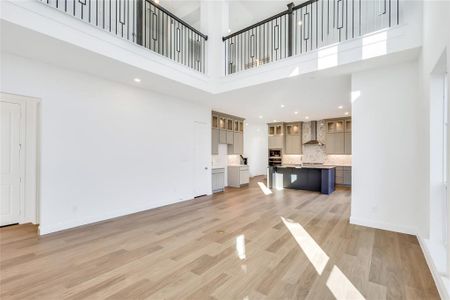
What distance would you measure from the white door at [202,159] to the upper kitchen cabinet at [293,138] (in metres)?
4.93

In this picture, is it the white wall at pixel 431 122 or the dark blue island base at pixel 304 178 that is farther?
the dark blue island base at pixel 304 178

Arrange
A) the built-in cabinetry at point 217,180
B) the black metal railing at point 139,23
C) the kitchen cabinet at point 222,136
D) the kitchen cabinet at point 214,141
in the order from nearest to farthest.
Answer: the black metal railing at point 139,23 → the built-in cabinetry at point 217,180 → the kitchen cabinet at point 214,141 → the kitchen cabinet at point 222,136

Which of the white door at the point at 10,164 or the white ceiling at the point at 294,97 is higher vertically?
the white ceiling at the point at 294,97

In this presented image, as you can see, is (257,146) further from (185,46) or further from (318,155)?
(185,46)

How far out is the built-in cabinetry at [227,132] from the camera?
744 cm

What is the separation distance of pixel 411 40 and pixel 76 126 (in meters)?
5.75

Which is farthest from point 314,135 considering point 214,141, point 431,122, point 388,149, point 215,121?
point 431,122

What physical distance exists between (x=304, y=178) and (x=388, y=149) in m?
3.91

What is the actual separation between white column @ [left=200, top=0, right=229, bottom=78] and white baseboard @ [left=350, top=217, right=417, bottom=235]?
438cm

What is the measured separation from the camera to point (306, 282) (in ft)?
7.34

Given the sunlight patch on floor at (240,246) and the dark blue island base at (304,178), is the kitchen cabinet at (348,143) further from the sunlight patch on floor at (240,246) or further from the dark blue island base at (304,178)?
the sunlight patch on floor at (240,246)

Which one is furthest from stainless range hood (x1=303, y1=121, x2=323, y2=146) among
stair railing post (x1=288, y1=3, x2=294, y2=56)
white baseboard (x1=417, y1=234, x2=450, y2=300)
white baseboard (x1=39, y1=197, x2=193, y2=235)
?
white baseboard (x1=39, y1=197, x2=193, y2=235)

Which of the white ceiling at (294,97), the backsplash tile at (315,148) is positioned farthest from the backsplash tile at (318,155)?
the white ceiling at (294,97)

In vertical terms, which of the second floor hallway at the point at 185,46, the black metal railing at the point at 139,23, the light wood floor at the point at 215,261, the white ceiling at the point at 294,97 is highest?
the black metal railing at the point at 139,23
